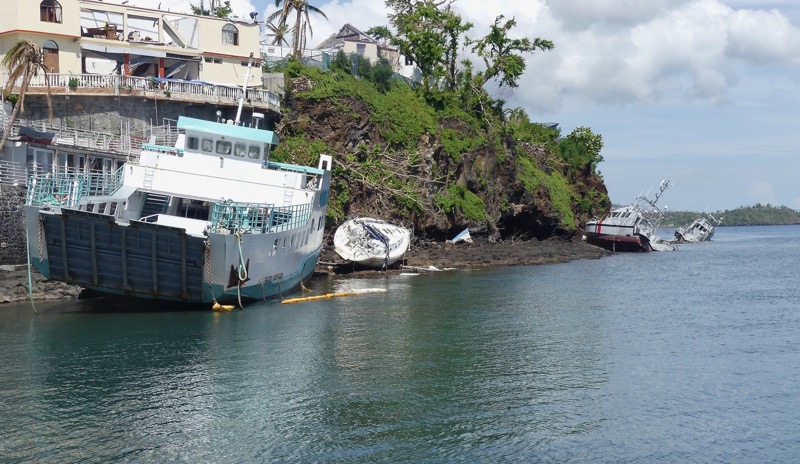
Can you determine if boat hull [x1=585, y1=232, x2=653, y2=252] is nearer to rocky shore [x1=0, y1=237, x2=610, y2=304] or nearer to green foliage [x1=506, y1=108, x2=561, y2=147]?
rocky shore [x1=0, y1=237, x2=610, y2=304]

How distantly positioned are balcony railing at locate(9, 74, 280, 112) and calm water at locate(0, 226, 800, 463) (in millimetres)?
15943

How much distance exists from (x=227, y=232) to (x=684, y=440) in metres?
16.7

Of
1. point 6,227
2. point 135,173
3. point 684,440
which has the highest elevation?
point 135,173

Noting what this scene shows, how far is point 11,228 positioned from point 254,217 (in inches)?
400

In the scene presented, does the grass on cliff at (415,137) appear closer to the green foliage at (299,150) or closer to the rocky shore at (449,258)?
the green foliage at (299,150)

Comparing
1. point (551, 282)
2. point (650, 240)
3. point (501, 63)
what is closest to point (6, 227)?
point (551, 282)

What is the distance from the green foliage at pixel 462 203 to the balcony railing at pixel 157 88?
1219 cm

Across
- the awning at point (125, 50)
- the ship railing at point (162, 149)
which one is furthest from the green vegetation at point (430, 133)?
the ship railing at point (162, 149)

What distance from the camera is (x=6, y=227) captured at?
33.5 meters

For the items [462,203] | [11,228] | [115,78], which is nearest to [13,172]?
[11,228]

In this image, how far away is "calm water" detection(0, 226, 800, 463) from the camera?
1689 cm

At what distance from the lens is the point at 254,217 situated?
31.1 m

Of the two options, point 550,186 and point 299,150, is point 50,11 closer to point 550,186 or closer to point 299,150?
point 299,150

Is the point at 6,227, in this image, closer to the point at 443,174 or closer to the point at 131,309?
the point at 131,309
